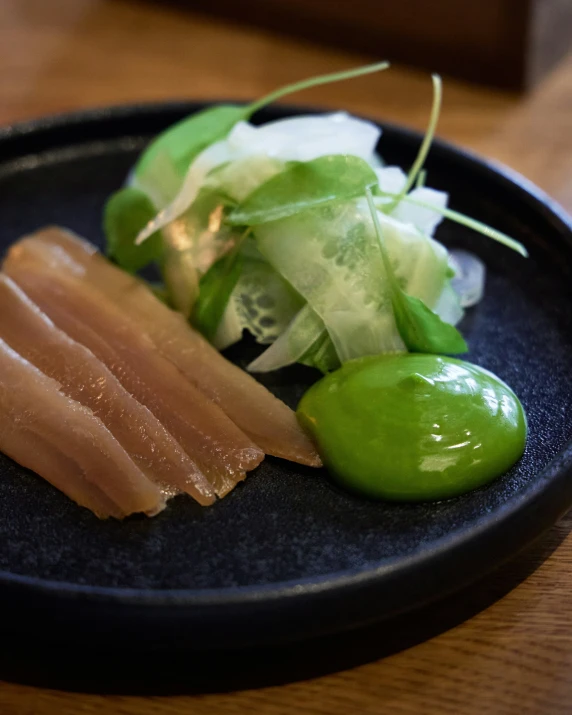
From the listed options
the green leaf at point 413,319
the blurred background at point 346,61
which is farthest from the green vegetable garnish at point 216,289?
the blurred background at point 346,61

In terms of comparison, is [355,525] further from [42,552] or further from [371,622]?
[42,552]

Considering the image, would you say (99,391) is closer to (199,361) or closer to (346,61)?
(199,361)

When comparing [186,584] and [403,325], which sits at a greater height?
[403,325]

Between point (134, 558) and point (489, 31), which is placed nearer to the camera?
point (134, 558)

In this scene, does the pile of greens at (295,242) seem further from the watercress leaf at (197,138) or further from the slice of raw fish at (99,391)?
the slice of raw fish at (99,391)

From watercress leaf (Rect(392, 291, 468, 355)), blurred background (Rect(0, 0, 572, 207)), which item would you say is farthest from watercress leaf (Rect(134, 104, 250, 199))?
blurred background (Rect(0, 0, 572, 207))

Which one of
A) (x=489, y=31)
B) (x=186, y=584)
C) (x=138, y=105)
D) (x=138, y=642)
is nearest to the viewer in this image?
(x=138, y=642)

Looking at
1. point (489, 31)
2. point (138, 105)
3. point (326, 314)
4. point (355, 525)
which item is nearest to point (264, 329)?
point (326, 314)
